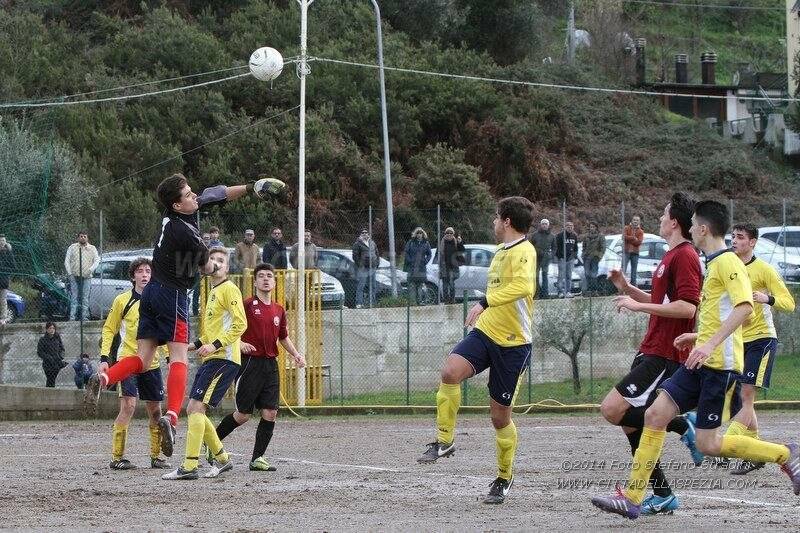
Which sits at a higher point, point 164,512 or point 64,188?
point 64,188

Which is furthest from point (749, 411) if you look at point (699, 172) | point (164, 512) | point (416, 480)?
point (699, 172)

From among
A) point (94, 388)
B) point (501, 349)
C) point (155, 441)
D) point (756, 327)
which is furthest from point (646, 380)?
point (155, 441)

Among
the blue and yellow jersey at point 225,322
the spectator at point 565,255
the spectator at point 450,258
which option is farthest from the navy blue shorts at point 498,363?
the spectator at point 565,255

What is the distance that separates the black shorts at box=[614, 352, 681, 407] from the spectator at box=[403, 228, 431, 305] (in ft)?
53.5

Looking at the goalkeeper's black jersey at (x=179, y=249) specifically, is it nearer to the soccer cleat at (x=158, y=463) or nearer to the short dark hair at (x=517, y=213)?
the soccer cleat at (x=158, y=463)

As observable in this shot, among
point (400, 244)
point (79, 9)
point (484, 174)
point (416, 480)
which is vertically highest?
point (79, 9)

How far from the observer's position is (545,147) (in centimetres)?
4512

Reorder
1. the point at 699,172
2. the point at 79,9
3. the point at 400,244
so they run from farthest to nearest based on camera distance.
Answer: the point at 79,9 < the point at 699,172 < the point at 400,244

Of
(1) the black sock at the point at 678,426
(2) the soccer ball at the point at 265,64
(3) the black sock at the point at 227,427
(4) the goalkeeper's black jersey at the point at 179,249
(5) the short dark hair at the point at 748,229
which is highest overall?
(2) the soccer ball at the point at 265,64

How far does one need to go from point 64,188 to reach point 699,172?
2423 centimetres

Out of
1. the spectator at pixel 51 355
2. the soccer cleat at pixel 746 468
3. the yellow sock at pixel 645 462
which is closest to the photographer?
the yellow sock at pixel 645 462

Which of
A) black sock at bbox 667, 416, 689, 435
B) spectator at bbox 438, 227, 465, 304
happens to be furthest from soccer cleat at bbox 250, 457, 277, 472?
spectator at bbox 438, 227, 465, 304

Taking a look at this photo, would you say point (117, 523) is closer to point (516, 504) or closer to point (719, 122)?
point (516, 504)

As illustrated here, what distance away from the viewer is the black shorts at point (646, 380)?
8.44 m
